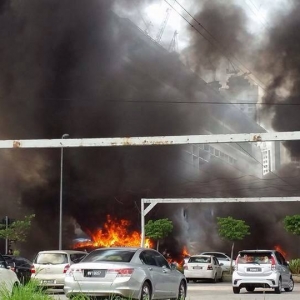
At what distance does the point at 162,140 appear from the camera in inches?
811

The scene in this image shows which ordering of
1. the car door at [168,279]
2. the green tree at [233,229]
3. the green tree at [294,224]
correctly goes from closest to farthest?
the car door at [168,279]
the green tree at [294,224]
the green tree at [233,229]

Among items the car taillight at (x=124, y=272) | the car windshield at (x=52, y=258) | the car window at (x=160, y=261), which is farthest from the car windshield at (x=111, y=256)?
the car windshield at (x=52, y=258)

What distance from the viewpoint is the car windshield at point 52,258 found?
2247 cm

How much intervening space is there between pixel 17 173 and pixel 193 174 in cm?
1726

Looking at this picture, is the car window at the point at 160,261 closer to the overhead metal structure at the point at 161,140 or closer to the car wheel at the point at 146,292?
the car wheel at the point at 146,292

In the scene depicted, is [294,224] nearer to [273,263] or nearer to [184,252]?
[184,252]

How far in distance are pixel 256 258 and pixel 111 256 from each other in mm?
7957

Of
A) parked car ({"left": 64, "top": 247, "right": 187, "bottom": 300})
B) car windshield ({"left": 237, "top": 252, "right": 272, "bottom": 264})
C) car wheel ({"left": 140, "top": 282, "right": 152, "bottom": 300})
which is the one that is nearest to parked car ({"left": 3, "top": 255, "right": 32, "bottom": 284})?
car windshield ({"left": 237, "top": 252, "right": 272, "bottom": 264})

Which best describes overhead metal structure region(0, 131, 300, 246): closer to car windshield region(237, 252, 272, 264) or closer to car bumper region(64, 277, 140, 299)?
car windshield region(237, 252, 272, 264)

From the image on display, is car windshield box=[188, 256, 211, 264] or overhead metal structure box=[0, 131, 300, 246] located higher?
overhead metal structure box=[0, 131, 300, 246]

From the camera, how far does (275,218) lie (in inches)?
2571

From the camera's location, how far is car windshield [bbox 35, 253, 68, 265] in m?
22.5

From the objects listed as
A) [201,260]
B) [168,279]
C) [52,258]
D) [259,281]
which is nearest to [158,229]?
[201,260]

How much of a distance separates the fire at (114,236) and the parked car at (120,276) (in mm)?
42952
